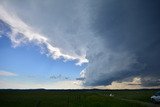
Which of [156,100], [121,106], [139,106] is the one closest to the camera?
[139,106]

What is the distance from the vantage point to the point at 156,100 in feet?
163

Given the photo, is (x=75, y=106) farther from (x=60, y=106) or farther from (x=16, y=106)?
(x=16, y=106)

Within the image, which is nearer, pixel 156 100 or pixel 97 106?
pixel 97 106

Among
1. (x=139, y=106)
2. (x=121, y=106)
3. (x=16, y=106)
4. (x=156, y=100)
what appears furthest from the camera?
(x=156, y=100)

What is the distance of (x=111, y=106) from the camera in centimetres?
4406

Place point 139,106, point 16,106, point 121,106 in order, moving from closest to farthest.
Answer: point 139,106 → point 121,106 → point 16,106

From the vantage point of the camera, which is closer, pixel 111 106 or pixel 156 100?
pixel 111 106

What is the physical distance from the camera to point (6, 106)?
45875 millimetres

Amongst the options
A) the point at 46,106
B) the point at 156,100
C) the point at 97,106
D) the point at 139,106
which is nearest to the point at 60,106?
the point at 46,106

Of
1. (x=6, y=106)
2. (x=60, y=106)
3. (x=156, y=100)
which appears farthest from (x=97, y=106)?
(x=6, y=106)

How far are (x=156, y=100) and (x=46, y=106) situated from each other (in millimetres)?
22364

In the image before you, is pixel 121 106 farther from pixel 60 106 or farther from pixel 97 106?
pixel 60 106

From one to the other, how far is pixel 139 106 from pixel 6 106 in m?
24.4

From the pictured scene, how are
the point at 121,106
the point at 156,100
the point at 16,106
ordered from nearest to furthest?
the point at 121,106
the point at 16,106
the point at 156,100
